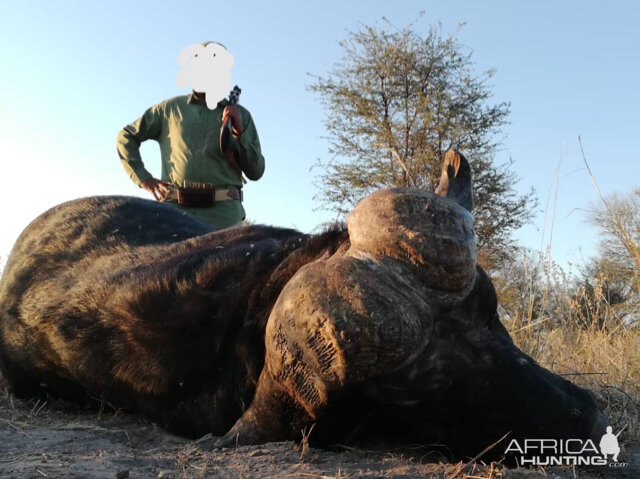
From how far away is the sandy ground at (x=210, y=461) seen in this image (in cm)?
139

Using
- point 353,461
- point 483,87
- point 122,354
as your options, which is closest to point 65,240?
point 122,354

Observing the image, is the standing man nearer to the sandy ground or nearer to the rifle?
the rifle

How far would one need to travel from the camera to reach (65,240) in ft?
8.94

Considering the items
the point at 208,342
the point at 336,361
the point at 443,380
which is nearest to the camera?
the point at 336,361

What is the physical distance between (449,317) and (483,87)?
19.5 metres

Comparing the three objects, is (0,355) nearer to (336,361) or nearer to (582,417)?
(336,361)

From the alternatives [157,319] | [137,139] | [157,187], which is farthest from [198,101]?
[157,319]

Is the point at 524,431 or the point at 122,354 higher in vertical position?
the point at 122,354

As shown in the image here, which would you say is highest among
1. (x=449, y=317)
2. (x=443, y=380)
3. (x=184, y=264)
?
(x=184, y=264)

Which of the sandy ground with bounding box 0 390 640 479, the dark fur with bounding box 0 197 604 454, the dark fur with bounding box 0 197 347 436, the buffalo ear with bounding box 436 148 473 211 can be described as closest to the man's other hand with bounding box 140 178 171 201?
the dark fur with bounding box 0 197 604 454

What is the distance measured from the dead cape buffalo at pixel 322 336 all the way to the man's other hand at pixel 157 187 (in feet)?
8.82

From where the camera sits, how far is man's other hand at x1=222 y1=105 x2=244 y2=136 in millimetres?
4828

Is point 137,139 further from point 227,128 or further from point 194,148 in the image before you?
point 227,128

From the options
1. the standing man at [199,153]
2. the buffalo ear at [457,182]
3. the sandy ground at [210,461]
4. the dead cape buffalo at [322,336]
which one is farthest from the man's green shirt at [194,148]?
the buffalo ear at [457,182]
